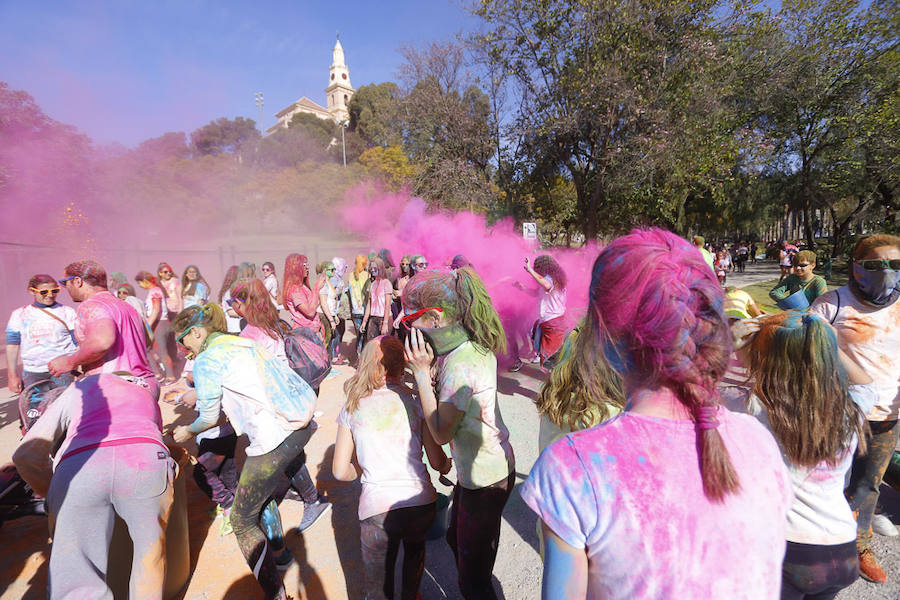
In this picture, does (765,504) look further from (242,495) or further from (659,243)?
(242,495)

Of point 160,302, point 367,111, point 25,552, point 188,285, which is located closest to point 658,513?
point 25,552

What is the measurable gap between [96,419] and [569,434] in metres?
2.45

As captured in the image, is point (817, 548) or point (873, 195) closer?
point (817, 548)

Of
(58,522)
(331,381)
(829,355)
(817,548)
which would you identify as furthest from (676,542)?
(331,381)

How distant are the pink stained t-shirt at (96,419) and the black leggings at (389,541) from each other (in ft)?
4.10

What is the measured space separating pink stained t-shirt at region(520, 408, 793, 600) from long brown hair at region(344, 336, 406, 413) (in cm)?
132

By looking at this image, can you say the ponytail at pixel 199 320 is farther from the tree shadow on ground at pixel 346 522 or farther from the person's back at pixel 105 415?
the tree shadow on ground at pixel 346 522

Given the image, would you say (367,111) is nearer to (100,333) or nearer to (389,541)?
(100,333)

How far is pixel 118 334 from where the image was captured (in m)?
3.28

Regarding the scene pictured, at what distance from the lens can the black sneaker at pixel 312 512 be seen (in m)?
3.40

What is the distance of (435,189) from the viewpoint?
640 inches

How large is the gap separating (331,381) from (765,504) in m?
6.69

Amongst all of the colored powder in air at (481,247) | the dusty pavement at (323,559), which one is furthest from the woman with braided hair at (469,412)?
the colored powder in air at (481,247)

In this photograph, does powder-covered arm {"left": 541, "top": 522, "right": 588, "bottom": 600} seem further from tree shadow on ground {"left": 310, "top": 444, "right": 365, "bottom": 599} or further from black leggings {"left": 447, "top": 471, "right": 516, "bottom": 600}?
tree shadow on ground {"left": 310, "top": 444, "right": 365, "bottom": 599}
